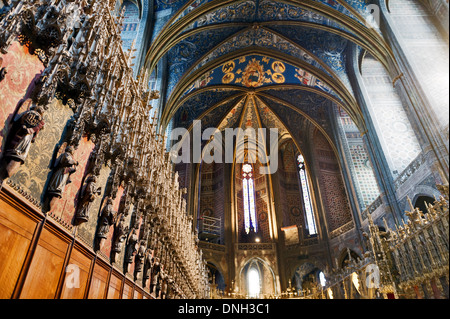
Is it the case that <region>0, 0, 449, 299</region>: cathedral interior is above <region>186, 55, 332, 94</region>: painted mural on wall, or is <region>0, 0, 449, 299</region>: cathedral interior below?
below

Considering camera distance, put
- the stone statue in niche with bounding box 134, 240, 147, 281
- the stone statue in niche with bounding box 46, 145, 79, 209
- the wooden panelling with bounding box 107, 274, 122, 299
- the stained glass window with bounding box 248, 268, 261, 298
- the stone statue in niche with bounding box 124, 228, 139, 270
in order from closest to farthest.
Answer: the stone statue in niche with bounding box 46, 145, 79, 209 → the wooden panelling with bounding box 107, 274, 122, 299 → the stone statue in niche with bounding box 124, 228, 139, 270 → the stone statue in niche with bounding box 134, 240, 147, 281 → the stained glass window with bounding box 248, 268, 261, 298

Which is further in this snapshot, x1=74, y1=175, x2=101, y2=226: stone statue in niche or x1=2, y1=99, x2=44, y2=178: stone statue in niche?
x1=74, y1=175, x2=101, y2=226: stone statue in niche

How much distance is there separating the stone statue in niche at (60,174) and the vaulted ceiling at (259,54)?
22.1 ft

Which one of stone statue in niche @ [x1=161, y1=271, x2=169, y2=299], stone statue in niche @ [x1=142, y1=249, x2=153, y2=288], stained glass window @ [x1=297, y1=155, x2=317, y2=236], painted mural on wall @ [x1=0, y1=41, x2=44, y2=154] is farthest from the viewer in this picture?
stained glass window @ [x1=297, y1=155, x2=317, y2=236]

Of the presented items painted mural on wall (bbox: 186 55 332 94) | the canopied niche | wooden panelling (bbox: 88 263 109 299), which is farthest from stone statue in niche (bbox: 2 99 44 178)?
the canopied niche

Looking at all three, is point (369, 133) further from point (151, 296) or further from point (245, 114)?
point (151, 296)

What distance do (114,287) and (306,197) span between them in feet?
52.7

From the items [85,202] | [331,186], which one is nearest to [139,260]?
[85,202]

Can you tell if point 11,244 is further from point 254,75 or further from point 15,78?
point 254,75

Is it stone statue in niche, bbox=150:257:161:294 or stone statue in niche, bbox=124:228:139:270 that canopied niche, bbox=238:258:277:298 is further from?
stone statue in niche, bbox=124:228:139:270

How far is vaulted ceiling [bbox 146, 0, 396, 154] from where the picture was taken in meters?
11.5

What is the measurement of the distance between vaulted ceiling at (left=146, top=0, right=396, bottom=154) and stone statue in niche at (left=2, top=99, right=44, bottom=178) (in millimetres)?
7025

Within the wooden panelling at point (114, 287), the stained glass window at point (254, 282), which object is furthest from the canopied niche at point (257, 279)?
the wooden panelling at point (114, 287)
